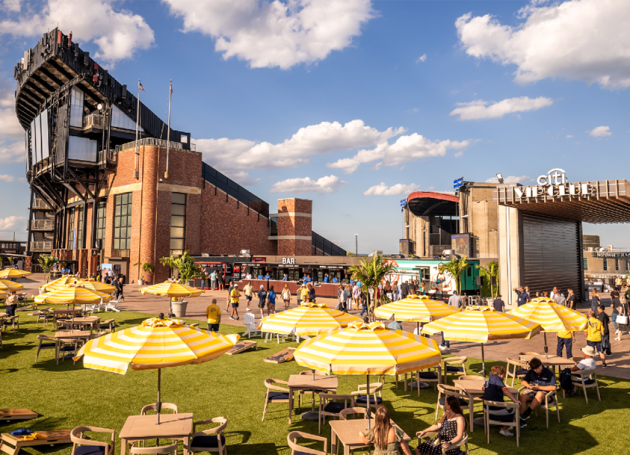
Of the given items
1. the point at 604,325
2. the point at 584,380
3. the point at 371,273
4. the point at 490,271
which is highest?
the point at 371,273

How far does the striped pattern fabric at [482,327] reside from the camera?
25.5 ft

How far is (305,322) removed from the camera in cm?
834

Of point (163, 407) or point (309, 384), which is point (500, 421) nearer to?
point (309, 384)

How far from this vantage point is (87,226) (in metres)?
52.0

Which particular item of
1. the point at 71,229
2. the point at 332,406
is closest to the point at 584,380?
the point at 332,406

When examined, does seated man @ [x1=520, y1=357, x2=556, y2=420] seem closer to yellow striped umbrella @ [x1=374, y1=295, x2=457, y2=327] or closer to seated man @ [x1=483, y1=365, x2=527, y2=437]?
seated man @ [x1=483, y1=365, x2=527, y2=437]

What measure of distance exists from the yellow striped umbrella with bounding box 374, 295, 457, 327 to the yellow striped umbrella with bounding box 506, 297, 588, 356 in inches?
68.2

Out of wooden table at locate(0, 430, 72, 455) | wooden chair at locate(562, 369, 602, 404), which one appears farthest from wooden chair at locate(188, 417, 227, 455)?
wooden chair at locate(562, 369, 602, 404)

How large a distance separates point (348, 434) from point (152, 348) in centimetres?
285

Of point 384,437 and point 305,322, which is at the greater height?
point 305,322

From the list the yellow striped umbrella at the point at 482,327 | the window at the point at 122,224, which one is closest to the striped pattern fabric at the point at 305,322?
the yellow striped umbrella at the point at 482,327

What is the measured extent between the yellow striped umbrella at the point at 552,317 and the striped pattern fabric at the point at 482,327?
0.97 metres

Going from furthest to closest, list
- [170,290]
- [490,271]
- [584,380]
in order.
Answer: [490,271] → [170,290] → [584,380]

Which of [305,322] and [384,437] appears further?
[305,322]
